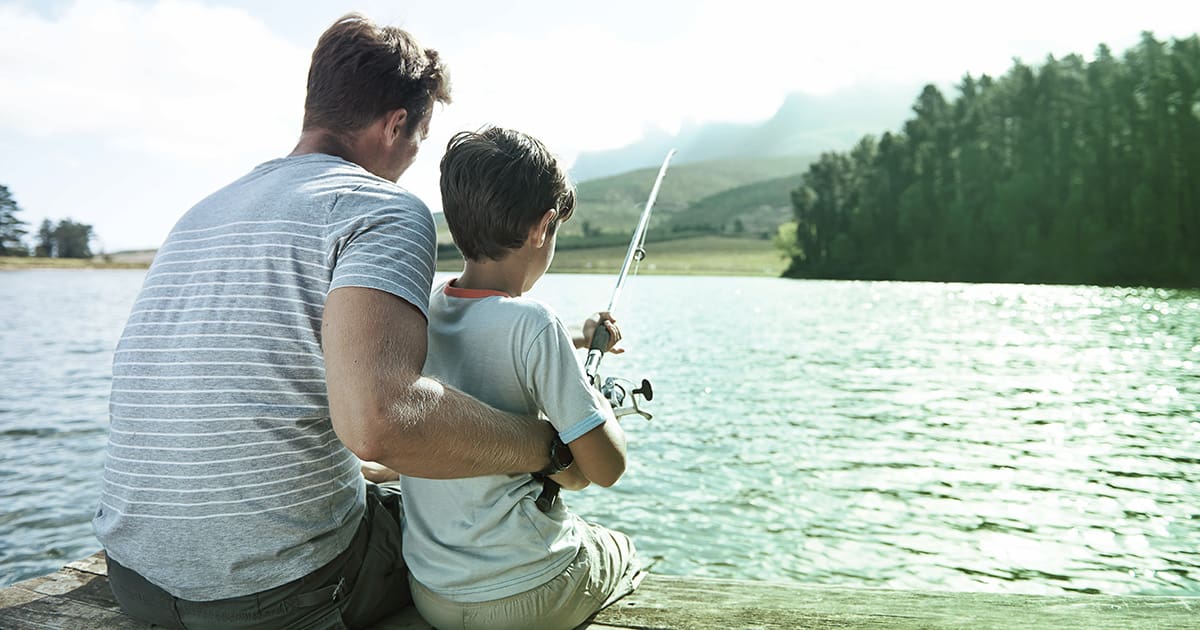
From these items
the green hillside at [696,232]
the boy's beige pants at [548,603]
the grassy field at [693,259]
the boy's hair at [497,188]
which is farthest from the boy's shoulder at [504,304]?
the grassy field at [693,259]

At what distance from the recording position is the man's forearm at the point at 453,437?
76.2 inches

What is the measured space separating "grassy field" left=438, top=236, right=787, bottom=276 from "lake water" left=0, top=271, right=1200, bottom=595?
78791 millimetres

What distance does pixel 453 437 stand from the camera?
2.06m

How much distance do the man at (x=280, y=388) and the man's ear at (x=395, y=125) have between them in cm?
5

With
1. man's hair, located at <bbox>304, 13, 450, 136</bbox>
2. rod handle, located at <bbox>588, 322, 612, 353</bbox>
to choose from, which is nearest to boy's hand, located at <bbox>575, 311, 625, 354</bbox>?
rod handle, located at <bbox>588, 322, 612, 353</bbox>

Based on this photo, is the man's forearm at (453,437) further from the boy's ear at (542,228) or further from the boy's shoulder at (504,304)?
the boy's ear at (542,228)

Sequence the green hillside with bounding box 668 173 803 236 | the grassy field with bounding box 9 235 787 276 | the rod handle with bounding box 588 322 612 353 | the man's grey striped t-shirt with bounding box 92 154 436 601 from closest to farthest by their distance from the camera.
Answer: the man's grey striped t-shirt with bounding box 92 154 436 601, the rod handle with bounding box 588 322 612 353, the grassy field with bounding box 9 235 787 276, the green hillside with bounding box 668 173 803 236

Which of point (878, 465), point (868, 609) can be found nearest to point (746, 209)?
point (878, 465)

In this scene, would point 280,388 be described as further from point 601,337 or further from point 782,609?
point 782,609

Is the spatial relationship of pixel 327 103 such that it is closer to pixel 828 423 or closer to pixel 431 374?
pixel 431 374

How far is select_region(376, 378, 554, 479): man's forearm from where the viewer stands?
1936 mm

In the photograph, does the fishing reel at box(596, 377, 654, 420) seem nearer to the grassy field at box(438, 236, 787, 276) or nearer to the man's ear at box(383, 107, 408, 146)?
the man's ear at box(383, 107, 408, 146)

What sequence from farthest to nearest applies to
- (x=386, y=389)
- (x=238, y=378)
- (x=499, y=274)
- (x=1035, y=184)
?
(x=1035, y=184) < (x=499, y=274) < (x=238, y=378) < (x=386, y=389)

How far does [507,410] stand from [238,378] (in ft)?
2.22
